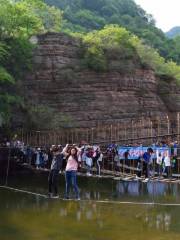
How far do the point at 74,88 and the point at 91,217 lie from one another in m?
30.5

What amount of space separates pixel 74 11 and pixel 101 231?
79.9 metres

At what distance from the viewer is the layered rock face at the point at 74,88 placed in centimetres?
4003

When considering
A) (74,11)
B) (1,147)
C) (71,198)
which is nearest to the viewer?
(71,198)

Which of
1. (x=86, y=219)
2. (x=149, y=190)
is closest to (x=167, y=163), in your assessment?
(x=149, y=190)

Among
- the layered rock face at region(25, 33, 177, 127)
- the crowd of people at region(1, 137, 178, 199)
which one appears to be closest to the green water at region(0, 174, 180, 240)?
the crowd of people at region(1, 137, 178, 199)

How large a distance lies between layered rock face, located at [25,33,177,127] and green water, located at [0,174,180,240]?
24078mm

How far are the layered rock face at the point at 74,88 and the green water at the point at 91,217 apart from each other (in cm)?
2408

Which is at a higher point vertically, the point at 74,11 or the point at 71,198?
the point at 74,11

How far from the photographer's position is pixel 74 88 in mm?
40812

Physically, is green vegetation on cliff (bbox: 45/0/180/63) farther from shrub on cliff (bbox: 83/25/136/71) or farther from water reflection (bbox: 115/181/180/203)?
water reflection (bbox: 115/181/180/203)

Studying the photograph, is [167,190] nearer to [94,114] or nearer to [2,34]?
[2,34]

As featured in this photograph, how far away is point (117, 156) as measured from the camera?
84.4ft

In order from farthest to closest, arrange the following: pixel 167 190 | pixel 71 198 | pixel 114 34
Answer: pixel 114 34 → pixel 167 190 → pixel 71 198

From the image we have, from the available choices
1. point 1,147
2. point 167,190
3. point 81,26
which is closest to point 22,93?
point 1,147
